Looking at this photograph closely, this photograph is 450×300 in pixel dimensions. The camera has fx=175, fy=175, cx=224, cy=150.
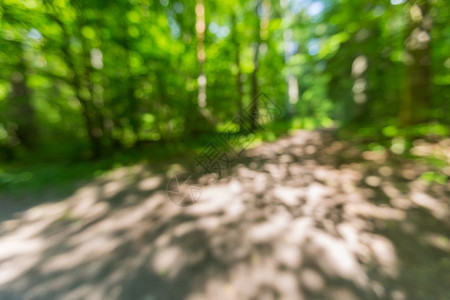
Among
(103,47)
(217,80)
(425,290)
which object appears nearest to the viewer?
(425,290)

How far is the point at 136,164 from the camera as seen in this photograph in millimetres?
5637

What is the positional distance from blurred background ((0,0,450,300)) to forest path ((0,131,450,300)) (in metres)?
0.03

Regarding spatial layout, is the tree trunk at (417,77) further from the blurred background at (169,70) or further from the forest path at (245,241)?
the forest path at (245,241)

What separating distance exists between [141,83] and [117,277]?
537 cm

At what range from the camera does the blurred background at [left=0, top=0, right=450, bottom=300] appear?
3206 millimetres

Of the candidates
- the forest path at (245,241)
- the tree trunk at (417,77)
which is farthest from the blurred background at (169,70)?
the forest path at (245,241)

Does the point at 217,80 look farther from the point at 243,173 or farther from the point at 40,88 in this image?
the point at 40,88

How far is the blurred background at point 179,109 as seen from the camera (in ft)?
10.5

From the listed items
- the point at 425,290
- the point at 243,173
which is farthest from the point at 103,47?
the point at 425,290

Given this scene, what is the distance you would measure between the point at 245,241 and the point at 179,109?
5.25 m

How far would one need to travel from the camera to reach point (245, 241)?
8.82ft

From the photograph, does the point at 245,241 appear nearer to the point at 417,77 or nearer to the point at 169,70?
the point at 169,70

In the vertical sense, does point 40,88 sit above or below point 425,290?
above

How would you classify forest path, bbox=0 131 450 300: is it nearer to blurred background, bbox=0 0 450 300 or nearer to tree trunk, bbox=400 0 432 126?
blurred background, bbox=0 0 450 300
